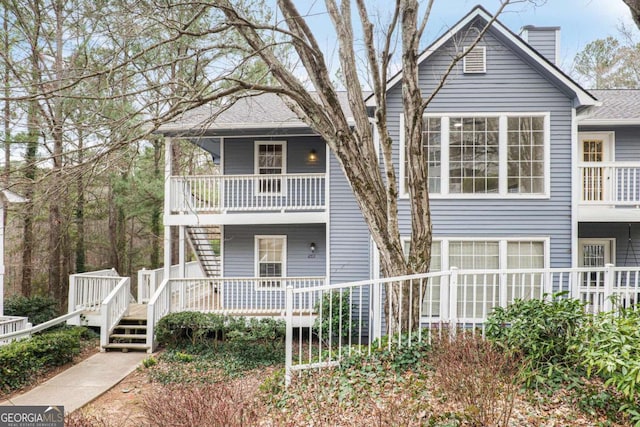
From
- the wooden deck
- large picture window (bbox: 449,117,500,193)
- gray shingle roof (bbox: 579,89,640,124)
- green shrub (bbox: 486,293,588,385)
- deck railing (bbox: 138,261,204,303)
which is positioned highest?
gray shingle roof (bbox: 579,89,640,124)

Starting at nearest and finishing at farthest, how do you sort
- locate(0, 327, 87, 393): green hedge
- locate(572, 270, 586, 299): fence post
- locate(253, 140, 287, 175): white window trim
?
1. locate(572, 270, 586, 299): fence post
2. locate(0, 327, 87, 393): green hedge
3. locate(253, 140, 287, 175): white window trim

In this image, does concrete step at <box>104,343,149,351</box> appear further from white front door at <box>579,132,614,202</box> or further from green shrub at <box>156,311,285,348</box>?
white front door at <box>579,132,614,202</box>

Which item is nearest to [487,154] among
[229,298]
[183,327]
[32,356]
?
[229,298]

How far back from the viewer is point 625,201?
29.1ft

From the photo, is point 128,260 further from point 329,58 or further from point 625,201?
point 625,201

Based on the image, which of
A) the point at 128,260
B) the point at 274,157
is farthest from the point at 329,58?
the point at 128,260

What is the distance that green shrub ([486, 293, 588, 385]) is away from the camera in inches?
163

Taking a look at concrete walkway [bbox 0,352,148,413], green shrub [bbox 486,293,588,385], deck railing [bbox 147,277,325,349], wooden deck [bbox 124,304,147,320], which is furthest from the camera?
wooden deck [bbox 124,304,147,320]

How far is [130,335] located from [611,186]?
12218 mm

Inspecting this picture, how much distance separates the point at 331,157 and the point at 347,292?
365cm

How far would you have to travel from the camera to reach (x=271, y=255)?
36.7ft

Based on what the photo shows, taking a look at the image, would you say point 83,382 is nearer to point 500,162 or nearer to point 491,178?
point 491,178

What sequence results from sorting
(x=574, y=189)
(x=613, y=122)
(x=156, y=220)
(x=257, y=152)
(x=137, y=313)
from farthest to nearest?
1. (x=156, y=220)
2. (x=257, y=152)
3. (x=137, y=313)
4. (x=613, y=122)
5. (x=574, y=189)

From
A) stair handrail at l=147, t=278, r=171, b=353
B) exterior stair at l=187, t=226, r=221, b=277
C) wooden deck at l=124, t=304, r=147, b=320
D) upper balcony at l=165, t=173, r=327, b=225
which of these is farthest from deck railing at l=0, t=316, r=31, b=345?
exterior stair at l=187, t=226, r=221, b=277
